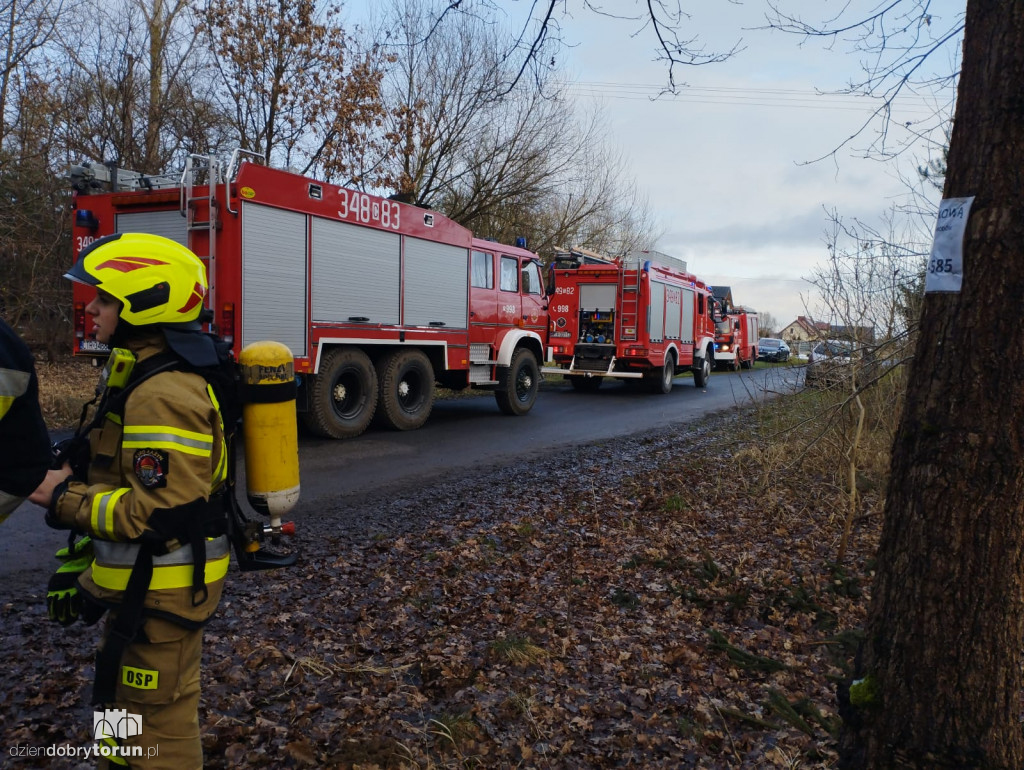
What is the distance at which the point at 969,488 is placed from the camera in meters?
2.23

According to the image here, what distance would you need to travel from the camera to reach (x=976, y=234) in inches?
87.7

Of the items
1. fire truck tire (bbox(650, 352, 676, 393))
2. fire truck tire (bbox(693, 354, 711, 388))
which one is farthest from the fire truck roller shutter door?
fire truck tire (bbox(693, 354, 711, 388))

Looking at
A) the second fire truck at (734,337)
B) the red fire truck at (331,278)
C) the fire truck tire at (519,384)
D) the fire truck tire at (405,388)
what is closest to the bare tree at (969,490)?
the red fire truck at (331,278)

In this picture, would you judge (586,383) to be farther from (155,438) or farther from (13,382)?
(13,382)

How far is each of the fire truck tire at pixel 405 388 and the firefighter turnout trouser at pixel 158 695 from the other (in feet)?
27.2

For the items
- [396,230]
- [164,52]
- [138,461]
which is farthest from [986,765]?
[164,52]

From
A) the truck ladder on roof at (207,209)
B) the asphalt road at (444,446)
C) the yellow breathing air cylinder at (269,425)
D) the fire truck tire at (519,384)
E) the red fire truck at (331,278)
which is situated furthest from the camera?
the fire truck tire at (519,384)

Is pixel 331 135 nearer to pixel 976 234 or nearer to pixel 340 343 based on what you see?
pixel 340 343

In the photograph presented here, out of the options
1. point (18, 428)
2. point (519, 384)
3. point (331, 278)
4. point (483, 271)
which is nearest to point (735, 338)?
point (519, 384)

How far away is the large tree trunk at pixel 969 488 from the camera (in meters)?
2.19

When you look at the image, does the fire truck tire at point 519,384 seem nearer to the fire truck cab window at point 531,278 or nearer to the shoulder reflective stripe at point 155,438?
the fire truck cab window at point 531,278

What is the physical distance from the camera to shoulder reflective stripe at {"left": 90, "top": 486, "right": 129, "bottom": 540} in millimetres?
1958

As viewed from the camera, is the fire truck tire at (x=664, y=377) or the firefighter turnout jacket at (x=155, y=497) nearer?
the firefighter turnout jacket at (x=155, y=497)

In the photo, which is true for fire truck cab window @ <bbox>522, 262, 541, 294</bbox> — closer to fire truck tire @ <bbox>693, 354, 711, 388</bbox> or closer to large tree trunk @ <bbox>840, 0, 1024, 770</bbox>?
fire truck tire @ <bbox>693, 354, 711, 388</bbox>
